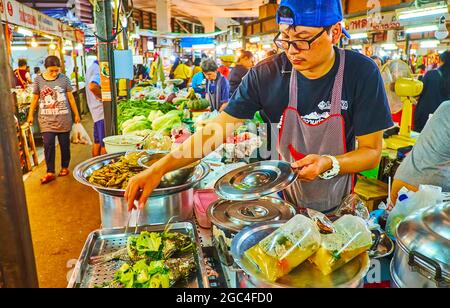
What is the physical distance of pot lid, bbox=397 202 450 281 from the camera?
1161mm

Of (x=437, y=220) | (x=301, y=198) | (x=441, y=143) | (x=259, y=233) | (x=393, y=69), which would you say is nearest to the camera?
(x=437, y=220)

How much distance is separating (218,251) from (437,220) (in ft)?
2.86

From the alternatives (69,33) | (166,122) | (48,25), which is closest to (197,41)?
(69,33)

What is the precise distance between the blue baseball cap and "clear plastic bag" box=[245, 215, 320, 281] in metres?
1.07

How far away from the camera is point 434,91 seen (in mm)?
6086

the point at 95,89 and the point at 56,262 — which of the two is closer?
the point at 56,262

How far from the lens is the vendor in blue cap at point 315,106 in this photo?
73.7 inches

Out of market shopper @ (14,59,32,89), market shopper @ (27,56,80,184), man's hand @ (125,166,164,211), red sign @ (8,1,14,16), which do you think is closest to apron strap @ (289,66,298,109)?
man's hand @ (125,166,164,211)

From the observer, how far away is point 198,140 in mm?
2125

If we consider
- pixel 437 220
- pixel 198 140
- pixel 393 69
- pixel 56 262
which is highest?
pixel 393 69

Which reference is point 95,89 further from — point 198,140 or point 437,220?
point 437,220

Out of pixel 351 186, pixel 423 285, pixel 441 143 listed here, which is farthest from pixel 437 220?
pixel 441 143

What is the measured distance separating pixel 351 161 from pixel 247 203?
577 millimetres
